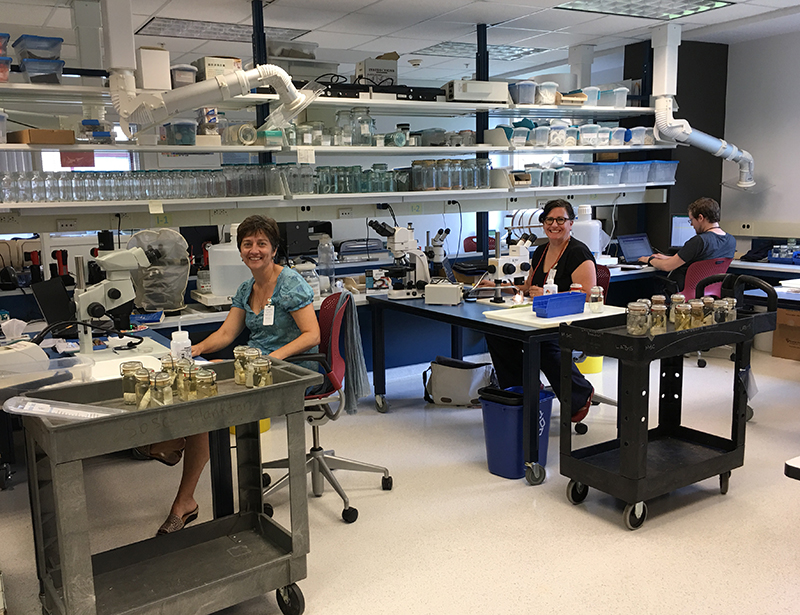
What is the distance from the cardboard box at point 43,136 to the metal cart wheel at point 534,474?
305 cm

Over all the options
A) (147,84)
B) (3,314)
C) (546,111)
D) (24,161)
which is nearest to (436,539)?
(3,314)

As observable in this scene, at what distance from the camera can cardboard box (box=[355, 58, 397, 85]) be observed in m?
5.04

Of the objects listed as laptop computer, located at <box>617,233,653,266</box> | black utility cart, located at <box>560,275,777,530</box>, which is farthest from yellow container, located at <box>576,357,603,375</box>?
black utility cart, located at <box>560,275,777,530</box>

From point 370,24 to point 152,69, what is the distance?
2.24 metres

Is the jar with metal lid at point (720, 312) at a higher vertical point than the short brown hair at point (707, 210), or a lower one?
lower

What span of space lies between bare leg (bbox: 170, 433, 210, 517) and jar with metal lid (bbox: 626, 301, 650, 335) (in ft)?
5.86

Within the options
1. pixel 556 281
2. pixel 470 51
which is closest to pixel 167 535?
pixel 556 281

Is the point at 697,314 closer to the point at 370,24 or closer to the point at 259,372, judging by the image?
the point at 259,372

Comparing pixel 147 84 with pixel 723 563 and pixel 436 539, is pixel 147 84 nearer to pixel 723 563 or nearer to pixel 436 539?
pixel 436 539

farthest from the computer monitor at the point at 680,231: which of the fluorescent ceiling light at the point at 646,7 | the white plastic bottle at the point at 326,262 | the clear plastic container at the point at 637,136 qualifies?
the white plastic bottle at the point at 326,262

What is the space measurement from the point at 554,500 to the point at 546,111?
140 inches

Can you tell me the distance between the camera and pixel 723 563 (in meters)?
2.67

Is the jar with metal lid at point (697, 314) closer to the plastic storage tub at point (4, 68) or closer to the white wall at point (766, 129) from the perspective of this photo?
the plastic storage tub at point (4, 68)

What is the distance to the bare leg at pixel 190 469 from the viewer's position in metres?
2.89
